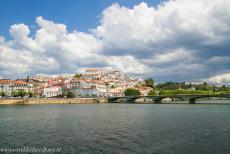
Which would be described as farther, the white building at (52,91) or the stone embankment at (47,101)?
the white building at (52,91)

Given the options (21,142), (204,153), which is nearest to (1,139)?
(21,142)

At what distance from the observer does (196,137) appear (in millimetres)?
26875

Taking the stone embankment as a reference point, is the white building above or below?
above

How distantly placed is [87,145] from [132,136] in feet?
17.5

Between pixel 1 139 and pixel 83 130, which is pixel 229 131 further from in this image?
pixel 1 139

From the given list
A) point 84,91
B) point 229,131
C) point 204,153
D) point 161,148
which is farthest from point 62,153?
point 84,91

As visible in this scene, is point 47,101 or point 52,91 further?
point 52,91

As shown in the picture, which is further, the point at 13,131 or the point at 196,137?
the point at 13,131

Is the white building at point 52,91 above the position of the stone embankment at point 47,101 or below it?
above

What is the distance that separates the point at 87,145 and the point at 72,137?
384 centimetres

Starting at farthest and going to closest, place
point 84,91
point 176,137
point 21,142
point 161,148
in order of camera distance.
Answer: point 84,91, point 176,137, point 21,142, point 161,148

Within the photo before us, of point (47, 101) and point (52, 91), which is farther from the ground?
point (52, 91)

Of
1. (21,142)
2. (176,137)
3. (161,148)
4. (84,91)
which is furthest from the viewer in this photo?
(84,91)

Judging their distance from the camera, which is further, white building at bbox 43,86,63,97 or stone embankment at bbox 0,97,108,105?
white building at bbox 43,86,63,97
